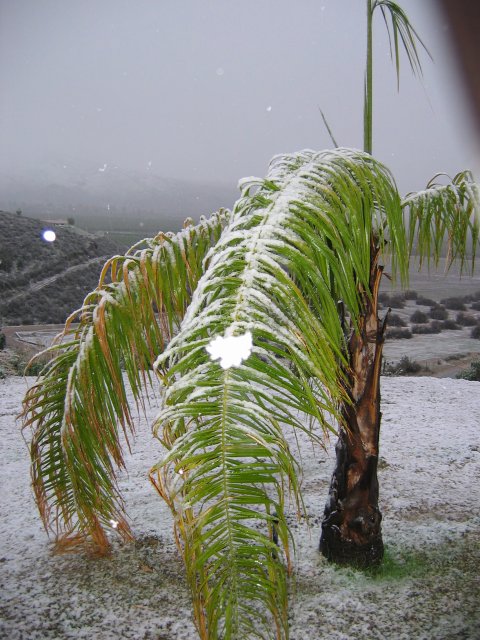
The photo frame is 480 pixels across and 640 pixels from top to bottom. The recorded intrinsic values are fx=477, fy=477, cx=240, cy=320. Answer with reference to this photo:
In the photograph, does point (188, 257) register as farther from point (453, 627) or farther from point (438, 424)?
point (438, 424)

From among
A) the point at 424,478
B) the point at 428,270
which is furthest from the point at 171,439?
the point at 424,478

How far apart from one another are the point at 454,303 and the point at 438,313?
2.74m

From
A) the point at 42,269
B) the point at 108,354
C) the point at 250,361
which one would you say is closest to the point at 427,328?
the point at 42,269

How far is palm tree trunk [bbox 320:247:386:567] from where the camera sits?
203cm

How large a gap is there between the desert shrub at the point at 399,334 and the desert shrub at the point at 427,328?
1.26 feet

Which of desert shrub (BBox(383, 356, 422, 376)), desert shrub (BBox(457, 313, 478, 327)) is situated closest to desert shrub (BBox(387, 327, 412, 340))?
desert shrub (BBox(383, 356, 422, 376))

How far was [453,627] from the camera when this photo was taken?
1.76 meters

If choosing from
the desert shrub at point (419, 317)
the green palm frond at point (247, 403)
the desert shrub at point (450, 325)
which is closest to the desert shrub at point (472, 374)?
the desert shrub at point (450, 325)

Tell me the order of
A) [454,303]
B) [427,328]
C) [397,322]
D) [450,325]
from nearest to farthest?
1. [427,328]
2. [450,325]
3. [397,322]
4. [454,303]

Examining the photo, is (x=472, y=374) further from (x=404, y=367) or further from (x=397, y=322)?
(x=397, y=322)

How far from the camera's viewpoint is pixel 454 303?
1673cm

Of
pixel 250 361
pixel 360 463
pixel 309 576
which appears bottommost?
pixel 309 576

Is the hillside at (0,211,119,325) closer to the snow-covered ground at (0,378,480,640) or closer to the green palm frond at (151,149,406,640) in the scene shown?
the snow-covered ground at (0,378,480,640)

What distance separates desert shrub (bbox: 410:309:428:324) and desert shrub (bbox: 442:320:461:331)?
20.9 inches
